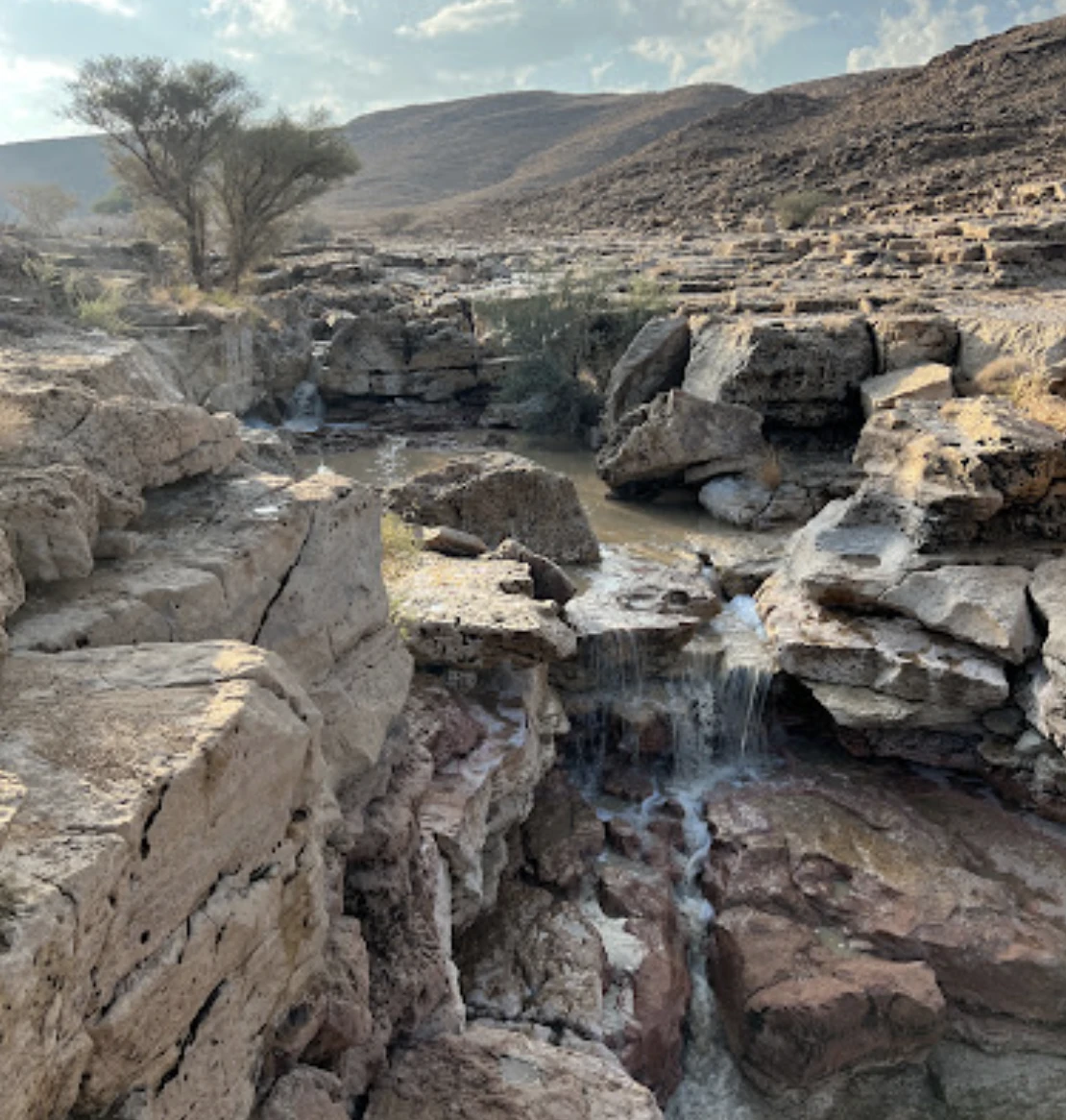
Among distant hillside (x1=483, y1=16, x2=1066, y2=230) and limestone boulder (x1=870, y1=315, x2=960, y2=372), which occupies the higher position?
distant hillside (x1=483, y1=16, x2=1066, y2=230)

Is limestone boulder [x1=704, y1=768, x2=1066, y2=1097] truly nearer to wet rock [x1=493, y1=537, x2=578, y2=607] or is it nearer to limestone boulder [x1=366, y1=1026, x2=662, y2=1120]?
limestone boulder [x1=366, y1=1026, x2=662, y2=1120]

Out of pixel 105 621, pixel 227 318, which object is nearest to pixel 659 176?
pixel 227 318

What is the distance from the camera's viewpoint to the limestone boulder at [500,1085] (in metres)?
3.28

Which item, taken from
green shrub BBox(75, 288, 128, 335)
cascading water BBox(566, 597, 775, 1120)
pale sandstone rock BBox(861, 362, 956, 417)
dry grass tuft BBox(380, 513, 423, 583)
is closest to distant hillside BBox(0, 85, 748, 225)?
pale sandstone rock BBox(861, 362, 956, 417)

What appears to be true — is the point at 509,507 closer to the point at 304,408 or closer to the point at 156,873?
the point at 156,873

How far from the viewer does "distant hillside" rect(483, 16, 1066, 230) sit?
2731 cm

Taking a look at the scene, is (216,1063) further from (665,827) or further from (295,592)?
(665,827)

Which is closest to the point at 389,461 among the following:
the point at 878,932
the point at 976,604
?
the point at 976,604

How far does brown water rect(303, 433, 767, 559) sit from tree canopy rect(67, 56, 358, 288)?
764 centimetres

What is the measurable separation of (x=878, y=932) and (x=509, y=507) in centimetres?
526

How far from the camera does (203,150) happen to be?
66.2 feet

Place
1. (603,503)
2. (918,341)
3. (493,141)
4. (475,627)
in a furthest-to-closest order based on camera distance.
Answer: (493,141)
(603,503)
(918,341)
(475,627)

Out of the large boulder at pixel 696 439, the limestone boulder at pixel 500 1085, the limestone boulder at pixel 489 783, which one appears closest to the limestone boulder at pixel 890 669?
the limestone boulder at pixel 489 783

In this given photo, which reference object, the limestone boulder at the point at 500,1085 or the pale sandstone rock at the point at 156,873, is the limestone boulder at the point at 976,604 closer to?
the limestone boulder at the point at 500,1085
